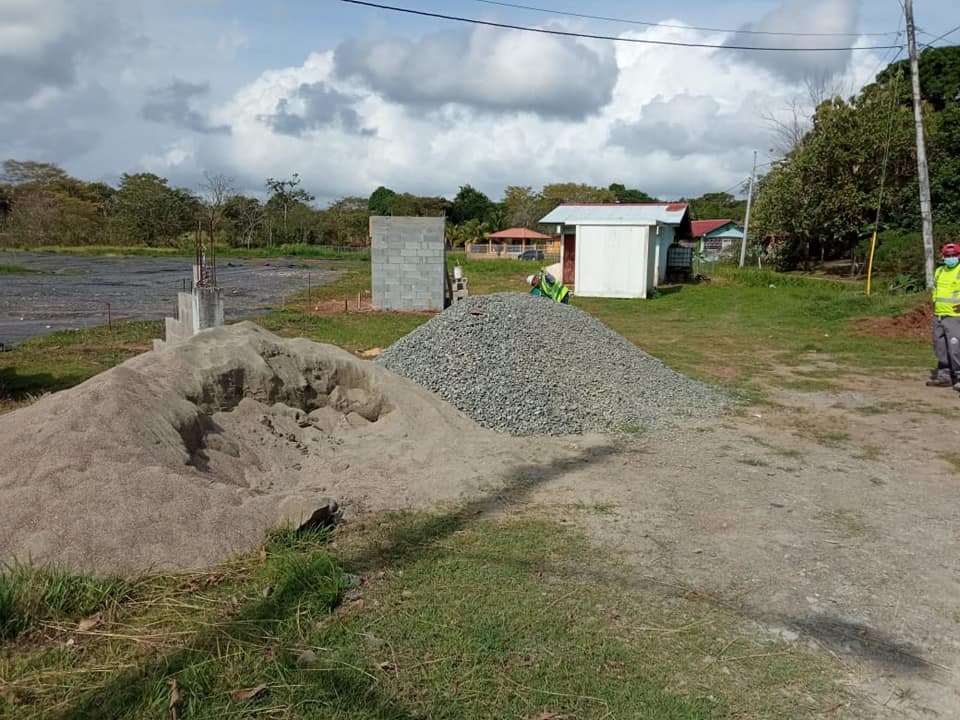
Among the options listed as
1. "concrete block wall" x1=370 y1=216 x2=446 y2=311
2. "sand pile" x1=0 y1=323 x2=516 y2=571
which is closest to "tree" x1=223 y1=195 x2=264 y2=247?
"concrete block wall" x1=370 y1=216 x2=446 y2=311

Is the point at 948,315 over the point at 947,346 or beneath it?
over

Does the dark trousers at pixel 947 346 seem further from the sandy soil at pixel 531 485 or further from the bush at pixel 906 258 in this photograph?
the bush at pixel 906 258

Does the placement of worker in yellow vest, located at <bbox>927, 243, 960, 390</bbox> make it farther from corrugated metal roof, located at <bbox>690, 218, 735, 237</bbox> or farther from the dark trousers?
corrugated metal roof, located at <bbox>690, 218, 735, 237</bbox>

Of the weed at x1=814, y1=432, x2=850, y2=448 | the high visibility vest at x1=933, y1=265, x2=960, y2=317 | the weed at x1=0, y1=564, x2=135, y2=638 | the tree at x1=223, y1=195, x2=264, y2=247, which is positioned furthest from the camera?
the tree at x1=223, y1=195, x2=264, y2=247

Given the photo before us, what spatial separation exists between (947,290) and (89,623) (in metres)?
9.72

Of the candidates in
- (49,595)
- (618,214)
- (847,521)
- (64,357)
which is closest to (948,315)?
(847,521)

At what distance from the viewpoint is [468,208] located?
252ft

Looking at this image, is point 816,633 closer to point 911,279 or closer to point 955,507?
point 955,507

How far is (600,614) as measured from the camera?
3605mm

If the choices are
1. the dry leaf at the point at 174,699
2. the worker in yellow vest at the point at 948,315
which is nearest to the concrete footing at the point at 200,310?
the dry leaf at the point at 174,699

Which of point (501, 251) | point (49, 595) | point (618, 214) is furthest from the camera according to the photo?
point (501, 251)

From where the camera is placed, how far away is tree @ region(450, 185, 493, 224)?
76312 mm

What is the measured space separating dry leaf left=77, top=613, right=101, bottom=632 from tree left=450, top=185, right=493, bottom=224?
73409 millimetres

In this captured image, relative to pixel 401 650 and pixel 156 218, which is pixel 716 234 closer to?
pixel 156 218
